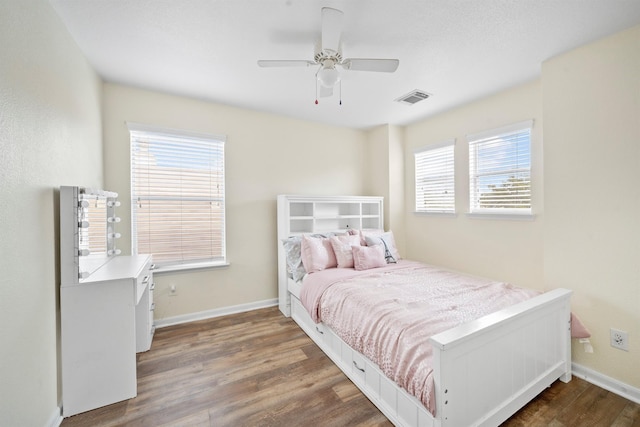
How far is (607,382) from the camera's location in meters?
1.94

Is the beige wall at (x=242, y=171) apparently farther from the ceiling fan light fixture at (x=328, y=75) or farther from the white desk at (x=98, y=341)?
the ceiling fan light fixture at (x=328, y=75)

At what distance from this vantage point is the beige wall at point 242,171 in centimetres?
281

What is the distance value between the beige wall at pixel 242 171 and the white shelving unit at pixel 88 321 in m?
1.13

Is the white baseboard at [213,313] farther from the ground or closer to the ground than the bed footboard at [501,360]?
closer to the ground

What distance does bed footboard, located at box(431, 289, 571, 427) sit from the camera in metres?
1.32

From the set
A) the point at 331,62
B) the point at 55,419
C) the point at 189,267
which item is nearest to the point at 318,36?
the point at 331,62

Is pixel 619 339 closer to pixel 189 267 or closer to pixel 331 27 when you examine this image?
pixel 331 27

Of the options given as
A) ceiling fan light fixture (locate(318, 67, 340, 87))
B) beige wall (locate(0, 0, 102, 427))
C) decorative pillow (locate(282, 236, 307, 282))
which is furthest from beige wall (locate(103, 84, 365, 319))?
ceiling fan light fixture (locate(318, 67, 340, 87))

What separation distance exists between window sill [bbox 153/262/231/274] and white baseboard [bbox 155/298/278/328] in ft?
1.75

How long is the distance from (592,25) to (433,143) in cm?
185

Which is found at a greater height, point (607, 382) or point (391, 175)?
point (391, 175)

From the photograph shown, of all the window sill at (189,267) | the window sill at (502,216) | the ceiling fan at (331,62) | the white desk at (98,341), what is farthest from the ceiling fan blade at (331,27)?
the window sill at (189,267)

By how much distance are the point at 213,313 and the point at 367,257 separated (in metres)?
1.99

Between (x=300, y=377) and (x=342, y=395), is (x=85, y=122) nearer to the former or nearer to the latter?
(x=300, y=377)
